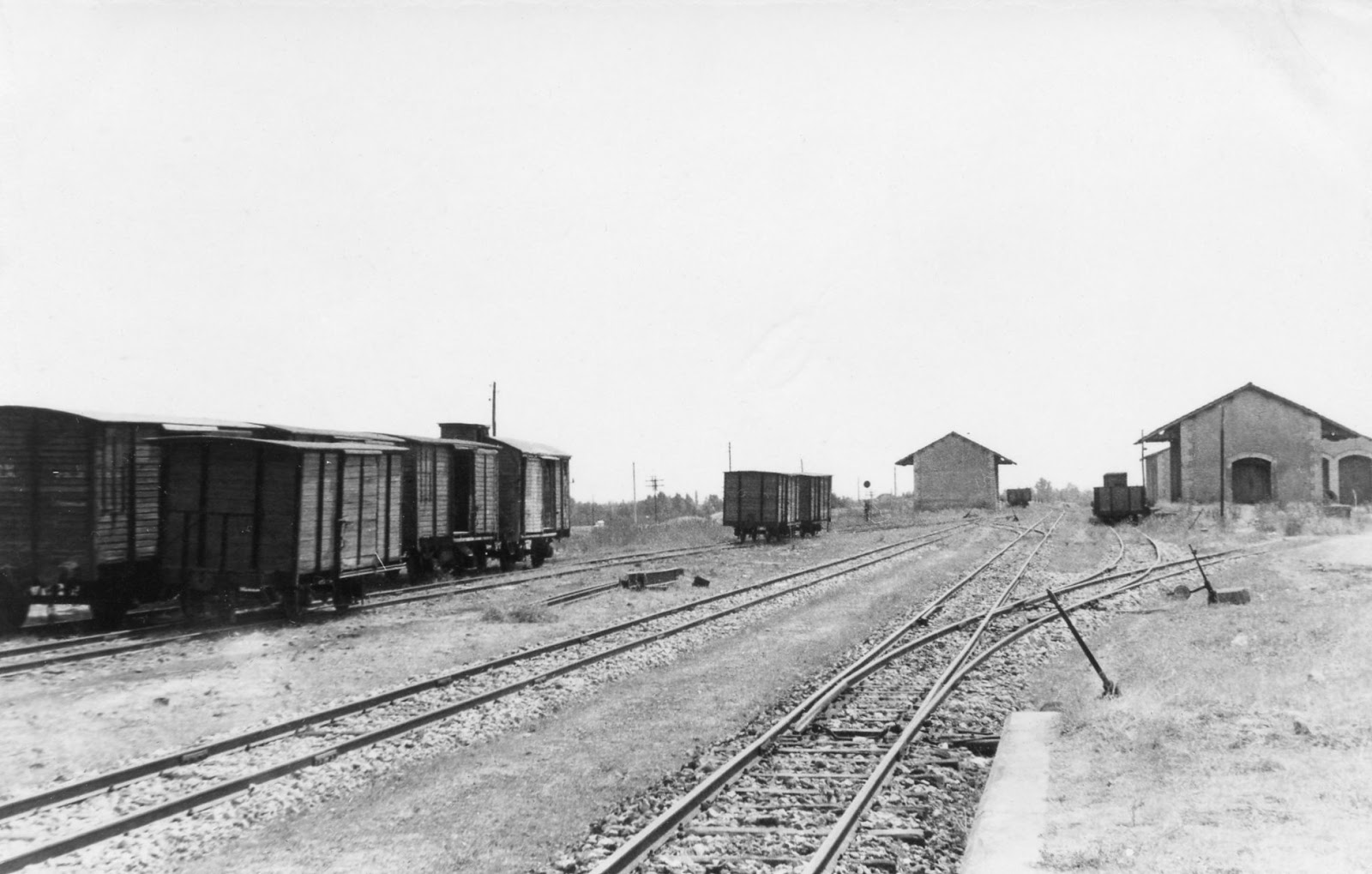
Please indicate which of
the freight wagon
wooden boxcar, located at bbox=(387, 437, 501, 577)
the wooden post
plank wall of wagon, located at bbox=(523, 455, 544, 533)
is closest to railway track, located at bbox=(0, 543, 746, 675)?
wooden boxcar, located at bbox=(387, 437, 501, 577)

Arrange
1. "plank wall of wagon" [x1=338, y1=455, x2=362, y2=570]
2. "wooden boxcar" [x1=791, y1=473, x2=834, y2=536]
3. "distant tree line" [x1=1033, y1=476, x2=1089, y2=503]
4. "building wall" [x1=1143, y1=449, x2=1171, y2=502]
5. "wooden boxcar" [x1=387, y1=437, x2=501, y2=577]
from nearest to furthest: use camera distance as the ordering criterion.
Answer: "plank wall of wagon" [x1=338, y1=455, x2=362, y2=570]
"wooden boxcar" [x1=387, y1=437, x2=501, y2=577]
"wooden boxcar" [x1=791, y1=473, x2=834, y2=536]
"building wall" [x1=1143, y1=449, x2=1171, y2=502]
"distant tree line" [x1=1033, y1=476, x2=1089, y2=503]

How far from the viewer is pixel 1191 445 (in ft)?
145

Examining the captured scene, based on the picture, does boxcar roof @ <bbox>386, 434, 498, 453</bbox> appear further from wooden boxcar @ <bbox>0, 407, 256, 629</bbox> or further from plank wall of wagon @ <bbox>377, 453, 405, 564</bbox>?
wooden boxcar @ <bbox>0, 407, 256, 629</bbox>

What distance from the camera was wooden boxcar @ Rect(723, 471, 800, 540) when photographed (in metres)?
33.5

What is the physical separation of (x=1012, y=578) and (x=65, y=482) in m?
17.5

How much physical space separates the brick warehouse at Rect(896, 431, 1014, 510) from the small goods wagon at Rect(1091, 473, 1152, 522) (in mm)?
19254

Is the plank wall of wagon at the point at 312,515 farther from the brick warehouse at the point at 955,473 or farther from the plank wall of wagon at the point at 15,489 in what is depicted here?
the brick warehouse at the point at 955,473

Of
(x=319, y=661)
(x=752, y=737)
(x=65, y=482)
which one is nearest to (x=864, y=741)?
(x=752, y=737)

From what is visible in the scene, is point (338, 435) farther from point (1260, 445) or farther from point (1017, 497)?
point (1017, 497)

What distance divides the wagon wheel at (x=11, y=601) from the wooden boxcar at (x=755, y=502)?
74.1ft

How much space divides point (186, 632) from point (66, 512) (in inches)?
95.8

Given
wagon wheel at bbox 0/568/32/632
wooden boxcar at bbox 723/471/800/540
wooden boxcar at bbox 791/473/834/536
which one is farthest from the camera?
wooden boxcar at bbox 791/473/834/536

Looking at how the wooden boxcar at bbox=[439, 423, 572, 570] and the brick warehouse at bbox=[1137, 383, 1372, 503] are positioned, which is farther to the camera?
the brick warehouse at bbox=[1137, 383, 1372, 503]

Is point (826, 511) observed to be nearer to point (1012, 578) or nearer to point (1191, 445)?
point (1191, 445)
